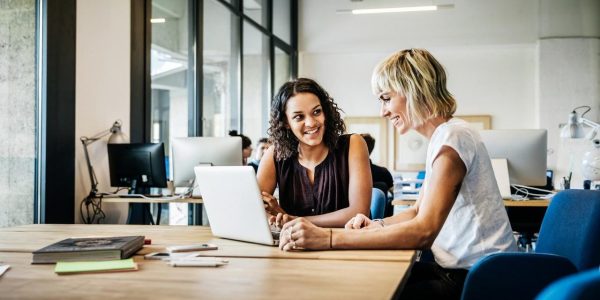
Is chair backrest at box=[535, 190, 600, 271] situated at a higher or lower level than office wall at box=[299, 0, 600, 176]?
lower

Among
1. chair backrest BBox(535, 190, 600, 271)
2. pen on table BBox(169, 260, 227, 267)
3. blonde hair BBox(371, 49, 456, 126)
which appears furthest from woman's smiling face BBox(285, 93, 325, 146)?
pen on table BBox(169, 260, 227, 267)

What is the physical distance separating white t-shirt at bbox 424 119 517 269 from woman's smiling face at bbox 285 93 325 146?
793 millimetres

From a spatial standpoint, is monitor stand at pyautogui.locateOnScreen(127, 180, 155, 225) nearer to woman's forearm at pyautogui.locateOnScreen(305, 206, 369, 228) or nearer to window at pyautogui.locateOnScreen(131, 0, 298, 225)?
window at pyautogui.locateOnScreen(131, 0, 298, 225)

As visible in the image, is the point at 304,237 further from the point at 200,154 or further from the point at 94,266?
the point at 200,154

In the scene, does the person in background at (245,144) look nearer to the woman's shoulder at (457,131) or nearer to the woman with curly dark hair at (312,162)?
the woman with curly dark hair at (312,162)

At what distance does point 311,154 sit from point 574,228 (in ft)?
3.61

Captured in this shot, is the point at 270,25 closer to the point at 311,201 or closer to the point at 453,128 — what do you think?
the point at 311,201

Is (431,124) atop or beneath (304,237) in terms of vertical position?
atop

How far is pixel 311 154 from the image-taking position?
2.46 m

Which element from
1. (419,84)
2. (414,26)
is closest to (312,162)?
(419,84)

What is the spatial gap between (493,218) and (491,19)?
7903mm

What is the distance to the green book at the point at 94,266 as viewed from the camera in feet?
4.35

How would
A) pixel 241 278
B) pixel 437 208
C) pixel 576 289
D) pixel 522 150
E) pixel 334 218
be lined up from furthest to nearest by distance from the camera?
pixel 522 150
pixel 334 218
pixel 437 208
pixel 241 278
pixel 576 289

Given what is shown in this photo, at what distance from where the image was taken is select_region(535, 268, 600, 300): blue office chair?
1.65 ft
